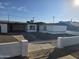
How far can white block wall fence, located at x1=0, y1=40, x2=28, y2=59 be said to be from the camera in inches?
327

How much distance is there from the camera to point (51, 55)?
9898 mm

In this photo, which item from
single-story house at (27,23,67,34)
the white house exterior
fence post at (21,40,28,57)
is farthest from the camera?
the white house exterior

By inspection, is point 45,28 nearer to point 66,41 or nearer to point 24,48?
point 66,41

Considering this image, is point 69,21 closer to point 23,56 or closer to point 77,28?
point 77,28

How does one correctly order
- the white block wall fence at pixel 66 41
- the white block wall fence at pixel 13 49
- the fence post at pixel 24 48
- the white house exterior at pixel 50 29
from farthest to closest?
the white house exterior at pixel 50 29 < the white block wall fence at pixel 66 41 < the fence post at pixel 24 48 < the white block wall fence at pixel 13 49

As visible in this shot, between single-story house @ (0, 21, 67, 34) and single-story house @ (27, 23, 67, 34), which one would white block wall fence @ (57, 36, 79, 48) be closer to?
single-story house @ (27, 23, 67, 34)

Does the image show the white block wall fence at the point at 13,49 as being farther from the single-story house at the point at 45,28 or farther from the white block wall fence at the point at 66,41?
the single-story house at the point at 45,28

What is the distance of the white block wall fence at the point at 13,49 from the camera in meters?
8.30

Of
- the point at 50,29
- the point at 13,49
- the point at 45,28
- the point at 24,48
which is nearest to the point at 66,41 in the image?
the point at 24,48

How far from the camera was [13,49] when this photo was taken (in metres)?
8.76

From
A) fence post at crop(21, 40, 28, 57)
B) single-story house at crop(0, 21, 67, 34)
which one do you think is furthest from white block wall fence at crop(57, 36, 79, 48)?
single-story house at crop(0, 21, 67, 34)

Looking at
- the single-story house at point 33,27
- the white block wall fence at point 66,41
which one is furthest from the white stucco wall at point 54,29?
the white block wall fence at point 66,41

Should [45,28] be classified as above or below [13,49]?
above

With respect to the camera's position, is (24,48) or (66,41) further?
(66,41)
